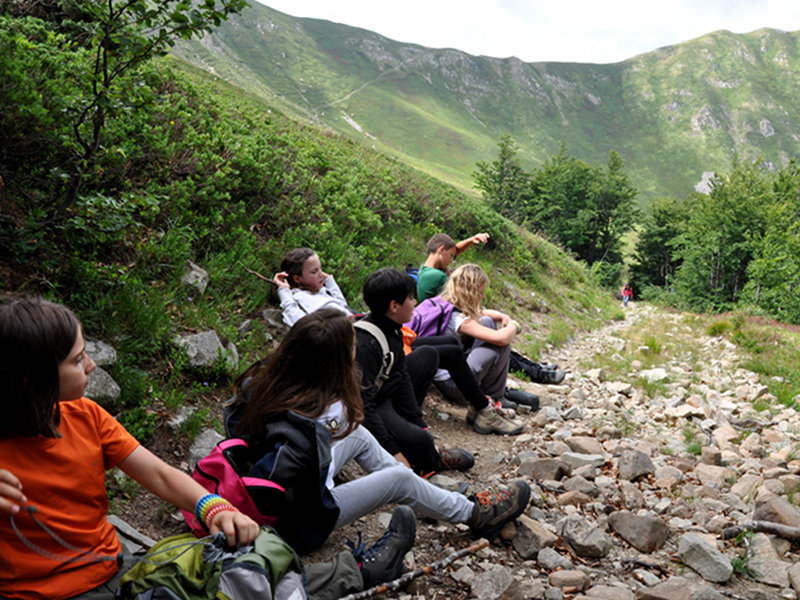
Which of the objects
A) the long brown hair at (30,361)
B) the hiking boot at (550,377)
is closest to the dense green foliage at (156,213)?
the long brown hair at (30,361)

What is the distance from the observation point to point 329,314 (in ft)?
11.1

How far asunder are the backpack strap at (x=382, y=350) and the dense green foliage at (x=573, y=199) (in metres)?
59.1

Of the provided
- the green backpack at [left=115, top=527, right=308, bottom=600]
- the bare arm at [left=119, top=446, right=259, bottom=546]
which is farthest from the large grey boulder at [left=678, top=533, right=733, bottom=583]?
the bare arm at [left=119, top=446, right=259, bottom=546]

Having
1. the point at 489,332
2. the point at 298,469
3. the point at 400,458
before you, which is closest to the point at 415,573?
the point at 298,469

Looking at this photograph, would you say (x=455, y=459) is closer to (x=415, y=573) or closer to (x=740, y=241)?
(x=415, y=573)

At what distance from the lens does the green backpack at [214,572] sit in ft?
6.86

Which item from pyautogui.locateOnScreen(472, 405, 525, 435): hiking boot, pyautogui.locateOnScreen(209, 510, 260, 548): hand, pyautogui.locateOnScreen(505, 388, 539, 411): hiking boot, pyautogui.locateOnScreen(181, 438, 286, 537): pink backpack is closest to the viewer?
pyautogui.locateOnScreen(209, 510, 260, 548): hand

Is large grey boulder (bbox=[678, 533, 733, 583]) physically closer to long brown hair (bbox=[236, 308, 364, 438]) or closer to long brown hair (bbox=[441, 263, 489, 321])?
long brown hair (bbox=[236, 308, 364, 438])

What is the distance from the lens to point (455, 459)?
197 inches

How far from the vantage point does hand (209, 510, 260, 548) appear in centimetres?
239

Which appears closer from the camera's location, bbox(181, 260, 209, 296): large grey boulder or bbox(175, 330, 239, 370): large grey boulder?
bbox(175, 330, 239, 370): large grey boulder

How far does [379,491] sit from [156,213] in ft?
13.8

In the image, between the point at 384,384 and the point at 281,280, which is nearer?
the point at 384,384

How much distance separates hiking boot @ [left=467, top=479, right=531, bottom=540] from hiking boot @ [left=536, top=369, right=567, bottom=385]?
16.3 feet
